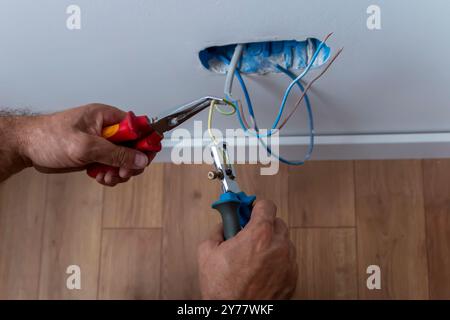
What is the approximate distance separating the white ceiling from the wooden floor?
181 mm

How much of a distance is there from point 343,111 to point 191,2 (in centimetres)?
36

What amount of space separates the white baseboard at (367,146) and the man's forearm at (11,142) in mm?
333

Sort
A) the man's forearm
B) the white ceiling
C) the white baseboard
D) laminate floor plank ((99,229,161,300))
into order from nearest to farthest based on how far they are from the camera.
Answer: the white ceiling < the man's forearm < the white baseboard < laminate floor plank ((99,229,161,300))

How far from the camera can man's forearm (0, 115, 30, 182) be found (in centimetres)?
59

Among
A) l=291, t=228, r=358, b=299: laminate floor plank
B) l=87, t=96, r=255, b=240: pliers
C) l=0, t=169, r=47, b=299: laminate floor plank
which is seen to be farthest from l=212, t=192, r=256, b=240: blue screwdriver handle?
l=0, t=169, r=47, b=299: laminate floor plank

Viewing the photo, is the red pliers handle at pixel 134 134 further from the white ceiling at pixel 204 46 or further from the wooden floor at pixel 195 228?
the wooden floor at pixel 195 228

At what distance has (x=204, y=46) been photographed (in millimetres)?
542

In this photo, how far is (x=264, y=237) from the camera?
19.5 inches

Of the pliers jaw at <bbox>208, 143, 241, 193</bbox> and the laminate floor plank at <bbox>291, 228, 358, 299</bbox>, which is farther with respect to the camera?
the laminate floor plank at <bbox>291, 228, 358, 299</bbox>

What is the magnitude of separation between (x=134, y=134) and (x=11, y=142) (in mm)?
197

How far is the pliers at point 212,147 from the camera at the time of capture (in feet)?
1.69

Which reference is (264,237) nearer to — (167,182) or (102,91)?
(102,91)

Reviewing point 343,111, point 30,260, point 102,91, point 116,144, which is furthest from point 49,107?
point 343,111

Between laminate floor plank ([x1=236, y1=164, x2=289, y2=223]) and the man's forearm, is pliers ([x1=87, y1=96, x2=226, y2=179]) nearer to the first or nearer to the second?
the man's forearm
